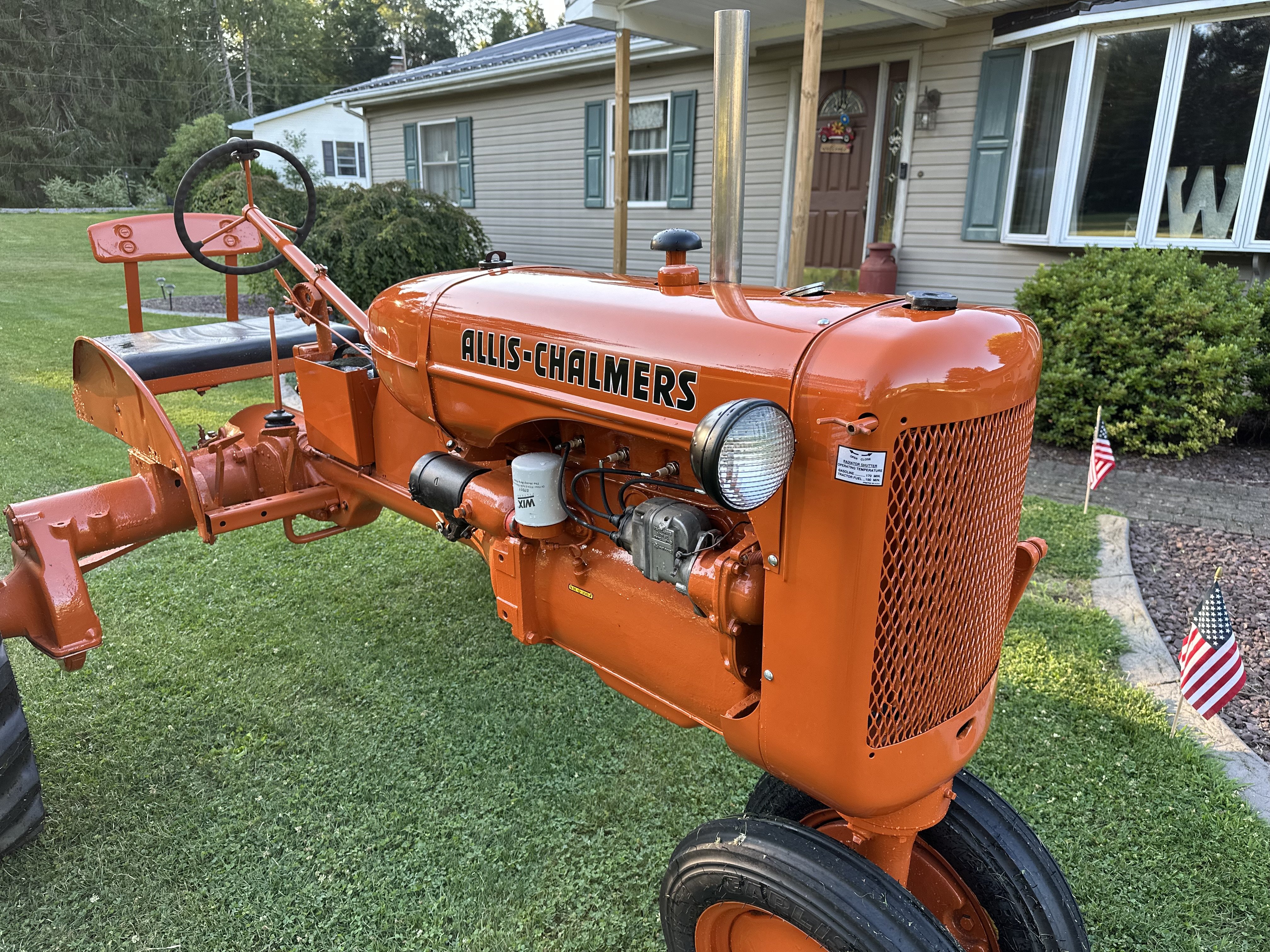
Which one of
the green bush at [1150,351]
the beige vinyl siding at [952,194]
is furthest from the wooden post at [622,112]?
the green bush at [1150,351]

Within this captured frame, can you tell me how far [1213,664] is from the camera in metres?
2.54

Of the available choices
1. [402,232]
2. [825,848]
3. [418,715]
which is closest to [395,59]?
[402,232]

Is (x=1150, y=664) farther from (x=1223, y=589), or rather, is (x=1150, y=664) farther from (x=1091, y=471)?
(x=1091, y=471)

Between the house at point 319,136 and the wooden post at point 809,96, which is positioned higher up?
the house at point 319,136

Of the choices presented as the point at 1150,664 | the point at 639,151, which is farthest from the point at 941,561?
the point at 639,151

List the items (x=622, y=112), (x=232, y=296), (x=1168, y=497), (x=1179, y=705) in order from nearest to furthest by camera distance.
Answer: (x=1179, y=705)
(x=232, y=296)
(x=1168, y=497)
(x=622, y=112)

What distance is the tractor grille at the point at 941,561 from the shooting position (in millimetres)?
1327

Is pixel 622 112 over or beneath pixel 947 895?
over

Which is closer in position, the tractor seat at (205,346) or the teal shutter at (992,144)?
the tractor seat at (205,346)

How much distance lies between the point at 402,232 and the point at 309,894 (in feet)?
24.6

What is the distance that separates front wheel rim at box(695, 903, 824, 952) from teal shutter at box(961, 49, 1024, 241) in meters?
6.54

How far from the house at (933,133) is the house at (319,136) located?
51.3 ft

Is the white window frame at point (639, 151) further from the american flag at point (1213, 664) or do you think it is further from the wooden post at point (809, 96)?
the american flag at point (1213, 664)

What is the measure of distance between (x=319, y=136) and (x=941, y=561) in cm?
2692
